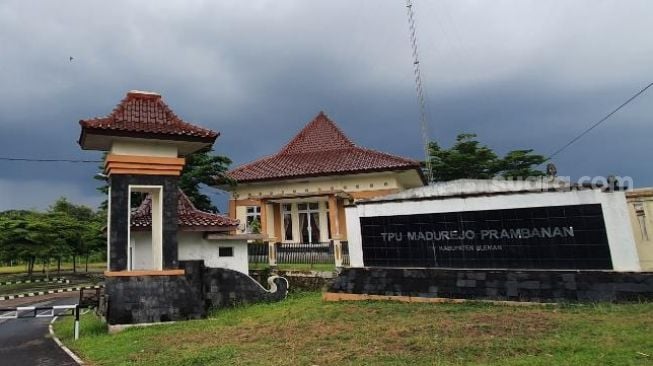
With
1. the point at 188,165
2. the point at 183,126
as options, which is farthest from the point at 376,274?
the point at 188,165

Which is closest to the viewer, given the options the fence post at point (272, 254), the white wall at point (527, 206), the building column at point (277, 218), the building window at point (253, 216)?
the white wall at point (527, 206)

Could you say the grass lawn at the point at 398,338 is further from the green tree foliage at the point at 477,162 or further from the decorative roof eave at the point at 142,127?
the green tree foliage at the point at 477,162

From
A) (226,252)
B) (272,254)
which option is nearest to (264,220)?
(272,254)

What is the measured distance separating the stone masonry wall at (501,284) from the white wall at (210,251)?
4.09 meters

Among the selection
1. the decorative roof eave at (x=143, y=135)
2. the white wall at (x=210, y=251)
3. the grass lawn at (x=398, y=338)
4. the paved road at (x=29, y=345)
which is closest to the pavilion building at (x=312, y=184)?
the white wall at (x=210, y=251)

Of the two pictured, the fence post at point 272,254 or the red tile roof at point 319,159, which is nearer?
the fence post at point 272,254

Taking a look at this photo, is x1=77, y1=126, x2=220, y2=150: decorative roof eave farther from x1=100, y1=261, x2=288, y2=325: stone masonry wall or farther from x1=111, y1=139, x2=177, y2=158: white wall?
x1=100, y1=261, x2=288, y2=325: stone masonry wall

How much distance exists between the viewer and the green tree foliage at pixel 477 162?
111 feet

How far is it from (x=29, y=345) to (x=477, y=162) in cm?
3114

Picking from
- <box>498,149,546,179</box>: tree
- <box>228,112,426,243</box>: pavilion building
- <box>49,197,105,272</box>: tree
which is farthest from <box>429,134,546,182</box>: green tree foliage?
<box>49,197,105,272</box>: tree

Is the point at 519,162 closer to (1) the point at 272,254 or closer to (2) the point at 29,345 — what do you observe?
(1) the point at 272,254

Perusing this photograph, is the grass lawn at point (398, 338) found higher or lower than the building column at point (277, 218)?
lower

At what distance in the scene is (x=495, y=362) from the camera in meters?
5.42

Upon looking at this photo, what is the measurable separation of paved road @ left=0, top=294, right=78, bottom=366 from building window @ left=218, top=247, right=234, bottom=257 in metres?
5.03
